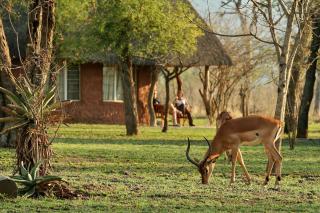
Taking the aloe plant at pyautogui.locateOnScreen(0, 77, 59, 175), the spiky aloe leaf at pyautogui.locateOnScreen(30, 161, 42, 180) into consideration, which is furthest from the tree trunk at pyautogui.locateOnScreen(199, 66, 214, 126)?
the spiky aloe leaf at pyautogui.locateOnScreen(30, 161, 42, 180)

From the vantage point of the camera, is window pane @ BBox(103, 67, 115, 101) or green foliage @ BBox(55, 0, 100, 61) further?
window pane @ BBox(103, 67, 115, 101)

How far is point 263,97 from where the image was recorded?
67.9m

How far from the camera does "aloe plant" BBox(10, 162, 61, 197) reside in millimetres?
13320

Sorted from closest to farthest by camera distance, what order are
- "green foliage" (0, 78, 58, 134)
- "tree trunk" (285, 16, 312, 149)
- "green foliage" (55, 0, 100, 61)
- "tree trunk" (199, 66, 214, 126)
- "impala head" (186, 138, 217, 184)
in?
"green foliage" (0, 78, 58, 134) < "impala head" (186, 138, 217, 184) < "tree trunk" (285, 16, 312, 149) < "green foliage" (55, 0, 100, 61) < "tree trunk" (199, 66, 214, 126)

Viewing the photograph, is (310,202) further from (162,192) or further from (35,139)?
(35,139)

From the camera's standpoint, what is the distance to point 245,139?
1647cm

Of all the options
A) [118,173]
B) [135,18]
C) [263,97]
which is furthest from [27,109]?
[263,97]

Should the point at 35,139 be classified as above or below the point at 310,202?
above

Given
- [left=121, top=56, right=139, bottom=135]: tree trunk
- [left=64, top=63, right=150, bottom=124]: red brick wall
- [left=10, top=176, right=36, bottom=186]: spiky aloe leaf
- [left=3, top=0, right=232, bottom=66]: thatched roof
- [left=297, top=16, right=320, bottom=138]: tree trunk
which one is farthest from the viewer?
[left=64, top=63, right=150, bottom=124]: red brick wall

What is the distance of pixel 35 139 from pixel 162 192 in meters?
2.35

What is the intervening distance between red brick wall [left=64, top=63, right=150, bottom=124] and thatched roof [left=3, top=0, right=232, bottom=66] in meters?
2.09

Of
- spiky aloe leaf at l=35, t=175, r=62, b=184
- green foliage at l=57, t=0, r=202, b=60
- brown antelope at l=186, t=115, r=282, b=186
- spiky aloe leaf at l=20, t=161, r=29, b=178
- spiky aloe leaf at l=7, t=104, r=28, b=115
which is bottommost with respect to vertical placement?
spiky aloe leaf at l=35, t=175, r=62, b=184

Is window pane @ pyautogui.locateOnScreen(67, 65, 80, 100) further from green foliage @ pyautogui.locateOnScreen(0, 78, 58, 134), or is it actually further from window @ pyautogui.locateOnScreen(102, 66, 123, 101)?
green foliage @ pyautogui.locateOnScreen(0, 78, 58, 134)

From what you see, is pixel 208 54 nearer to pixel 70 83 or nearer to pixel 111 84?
pixel 111 84
